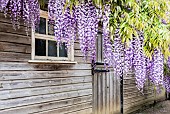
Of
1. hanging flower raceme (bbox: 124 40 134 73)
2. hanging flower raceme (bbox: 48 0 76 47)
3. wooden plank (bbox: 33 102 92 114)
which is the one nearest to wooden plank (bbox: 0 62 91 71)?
wooden plank (bbox: 33 102 92 114)

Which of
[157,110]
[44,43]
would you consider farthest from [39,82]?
[157,110]

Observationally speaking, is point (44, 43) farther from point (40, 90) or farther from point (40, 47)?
point (40, 90)

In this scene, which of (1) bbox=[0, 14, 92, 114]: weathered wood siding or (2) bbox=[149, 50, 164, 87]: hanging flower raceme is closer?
(2) bbox=[149, 50, 164, 87]: hanging flower raceme

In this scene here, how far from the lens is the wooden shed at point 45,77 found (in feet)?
11.6

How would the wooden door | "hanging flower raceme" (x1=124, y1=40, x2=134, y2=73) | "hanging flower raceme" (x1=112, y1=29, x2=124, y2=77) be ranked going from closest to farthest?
1. "hanging flower raceme" (x1=112, y1=29, x2=124, y2=77)
2. "hanging flower raceme" (x1=124, y1=40, x2=134, y2=73)
3. the wooden door

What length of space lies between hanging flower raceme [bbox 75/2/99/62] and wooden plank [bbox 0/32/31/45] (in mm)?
1156

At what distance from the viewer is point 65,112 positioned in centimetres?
461

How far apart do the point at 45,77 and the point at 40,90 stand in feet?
0.68

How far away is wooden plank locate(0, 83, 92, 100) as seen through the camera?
3.52m

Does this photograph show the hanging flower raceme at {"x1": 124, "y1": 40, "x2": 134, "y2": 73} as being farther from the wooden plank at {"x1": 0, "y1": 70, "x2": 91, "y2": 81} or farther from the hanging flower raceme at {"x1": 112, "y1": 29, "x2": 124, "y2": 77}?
the wooden plank at {"x1": 0, "y1": 70, "x2": 91, "y2": 81}

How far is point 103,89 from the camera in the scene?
588 centimetres

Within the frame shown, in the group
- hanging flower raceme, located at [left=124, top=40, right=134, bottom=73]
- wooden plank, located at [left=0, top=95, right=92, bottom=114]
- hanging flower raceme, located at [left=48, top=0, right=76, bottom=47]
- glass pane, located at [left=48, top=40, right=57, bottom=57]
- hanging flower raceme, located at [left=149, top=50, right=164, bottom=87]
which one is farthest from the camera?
glass pane, located at [left=48, top=40, right=57, bottom=57]

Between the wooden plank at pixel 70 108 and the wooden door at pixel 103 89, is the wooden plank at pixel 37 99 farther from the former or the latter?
the wooden door at pixel 103 89

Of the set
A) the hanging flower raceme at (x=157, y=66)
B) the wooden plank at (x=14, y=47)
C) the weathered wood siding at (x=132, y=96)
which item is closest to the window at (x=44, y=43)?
the wooden plank at (x=14, y=47)
